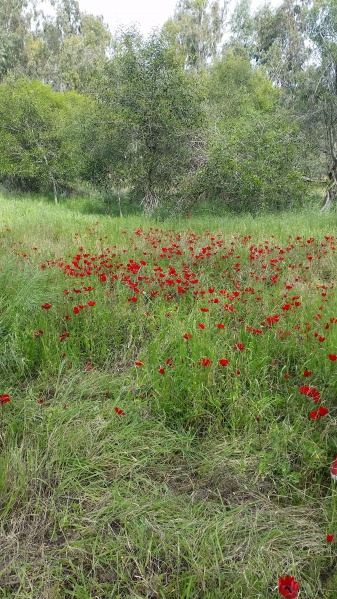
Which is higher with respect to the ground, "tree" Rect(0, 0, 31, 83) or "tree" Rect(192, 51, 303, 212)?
"tree" Rect(0, 0, 31, 83)

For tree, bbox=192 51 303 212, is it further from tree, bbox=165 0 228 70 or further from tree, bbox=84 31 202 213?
tree, bbox=165 0 228 70

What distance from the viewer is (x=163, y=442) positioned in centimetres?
227

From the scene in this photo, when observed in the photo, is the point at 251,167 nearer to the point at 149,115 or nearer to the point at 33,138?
the point at 149,115

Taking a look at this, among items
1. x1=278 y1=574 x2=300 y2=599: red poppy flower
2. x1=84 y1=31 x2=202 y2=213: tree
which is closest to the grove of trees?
x1=84 y1=31 x2=202 y2=213: tree

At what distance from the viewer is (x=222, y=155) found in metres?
10.4

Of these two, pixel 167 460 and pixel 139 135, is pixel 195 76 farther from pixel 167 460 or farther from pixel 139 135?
pixel 167 460

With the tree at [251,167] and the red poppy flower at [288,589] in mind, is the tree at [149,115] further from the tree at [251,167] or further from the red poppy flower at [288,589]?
the red poppy flower at [288,589]

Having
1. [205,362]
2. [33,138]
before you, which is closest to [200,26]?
[33,138]

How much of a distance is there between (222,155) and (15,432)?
961 cm

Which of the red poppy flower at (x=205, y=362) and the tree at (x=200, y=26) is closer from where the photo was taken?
the red poppy flower at (x=205, y=362)

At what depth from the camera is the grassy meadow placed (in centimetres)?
162

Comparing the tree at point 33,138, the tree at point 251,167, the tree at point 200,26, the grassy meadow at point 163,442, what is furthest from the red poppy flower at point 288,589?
the tree at point 200,26

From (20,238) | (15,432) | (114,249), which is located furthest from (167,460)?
(20,238)

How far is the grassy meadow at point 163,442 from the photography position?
5.31 ft
